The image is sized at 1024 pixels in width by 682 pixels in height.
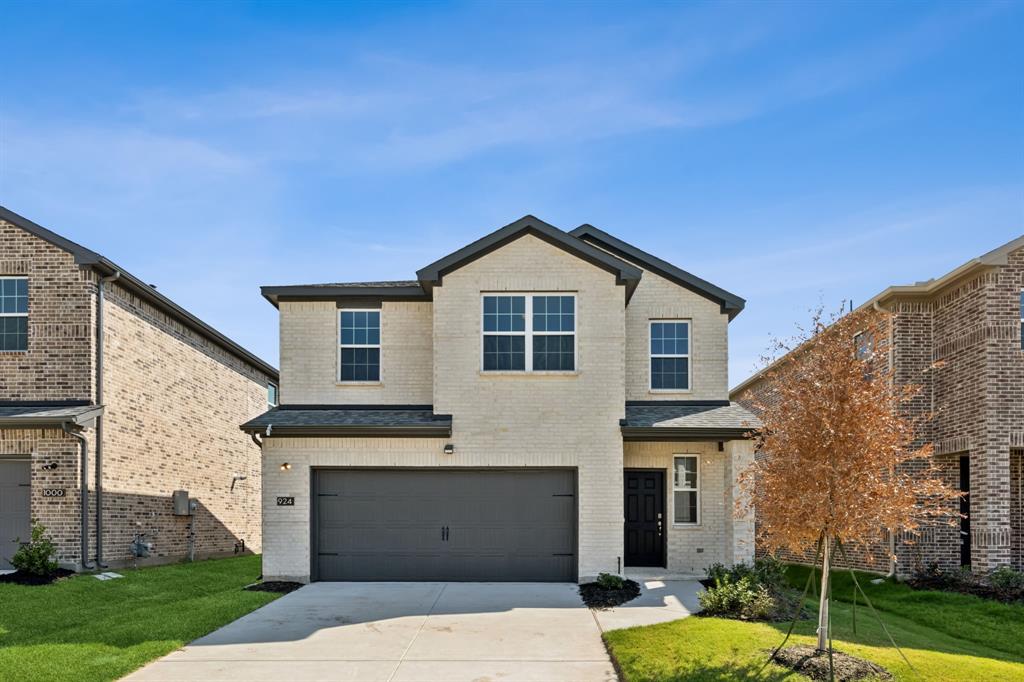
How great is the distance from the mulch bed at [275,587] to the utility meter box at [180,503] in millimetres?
5282

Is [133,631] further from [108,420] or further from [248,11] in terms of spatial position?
[248,11]

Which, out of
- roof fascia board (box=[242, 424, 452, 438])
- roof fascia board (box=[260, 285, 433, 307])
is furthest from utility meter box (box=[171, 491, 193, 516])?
roof fascia board (box=[260, 285, 433, 307])

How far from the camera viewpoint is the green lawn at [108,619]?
9.16 meters

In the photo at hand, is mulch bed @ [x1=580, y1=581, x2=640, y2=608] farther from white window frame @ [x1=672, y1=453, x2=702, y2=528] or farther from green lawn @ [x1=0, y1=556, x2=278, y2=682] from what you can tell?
green lawn @ [x1=0, y1=556, x2=278, y2=682]

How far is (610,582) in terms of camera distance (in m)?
14.0

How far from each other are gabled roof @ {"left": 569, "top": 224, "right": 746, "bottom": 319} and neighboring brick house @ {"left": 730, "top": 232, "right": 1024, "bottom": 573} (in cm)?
226

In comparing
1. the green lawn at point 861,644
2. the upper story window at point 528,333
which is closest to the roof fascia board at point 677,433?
the upper story window at point 528,333

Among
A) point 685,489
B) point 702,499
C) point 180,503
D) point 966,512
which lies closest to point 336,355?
point 180,503

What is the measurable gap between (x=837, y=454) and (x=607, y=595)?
6073 millimetres

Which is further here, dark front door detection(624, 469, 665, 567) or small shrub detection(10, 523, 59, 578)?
dark front door detection(624, 469, 665, 567)

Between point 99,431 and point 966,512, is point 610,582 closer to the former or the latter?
point 966,512

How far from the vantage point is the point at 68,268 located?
16.0 meters

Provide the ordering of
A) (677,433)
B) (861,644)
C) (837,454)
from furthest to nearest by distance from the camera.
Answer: (677,433)
(861,644)
(837,454)

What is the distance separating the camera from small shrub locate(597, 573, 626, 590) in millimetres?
14000
